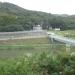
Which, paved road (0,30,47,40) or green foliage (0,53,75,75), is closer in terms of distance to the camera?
green foliage (0,53,75,75)

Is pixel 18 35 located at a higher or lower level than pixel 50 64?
lower

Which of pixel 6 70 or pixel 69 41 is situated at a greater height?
pixel 6 70

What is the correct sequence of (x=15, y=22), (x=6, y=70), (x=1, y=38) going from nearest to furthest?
(x=6, y=70) → (x=1, y=38) → (x=15, y=22)

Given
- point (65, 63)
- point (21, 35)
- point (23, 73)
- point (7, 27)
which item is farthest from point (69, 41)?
point (23, 73)

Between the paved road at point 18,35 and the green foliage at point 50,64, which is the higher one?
the green foliage at point 50,64

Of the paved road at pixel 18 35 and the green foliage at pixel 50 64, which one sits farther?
the paved road at pixel 18 35

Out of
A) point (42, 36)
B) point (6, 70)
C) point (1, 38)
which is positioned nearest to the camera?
point (6, 70)

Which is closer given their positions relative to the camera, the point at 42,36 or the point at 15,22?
the point at 42,36

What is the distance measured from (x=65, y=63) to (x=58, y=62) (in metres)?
0.48

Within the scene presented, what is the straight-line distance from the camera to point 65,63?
58.7ft

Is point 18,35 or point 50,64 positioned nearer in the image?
point 50,64

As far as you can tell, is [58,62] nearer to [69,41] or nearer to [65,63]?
[65,63]

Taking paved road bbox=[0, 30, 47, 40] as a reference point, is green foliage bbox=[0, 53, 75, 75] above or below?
above

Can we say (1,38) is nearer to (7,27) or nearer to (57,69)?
(7,27)
